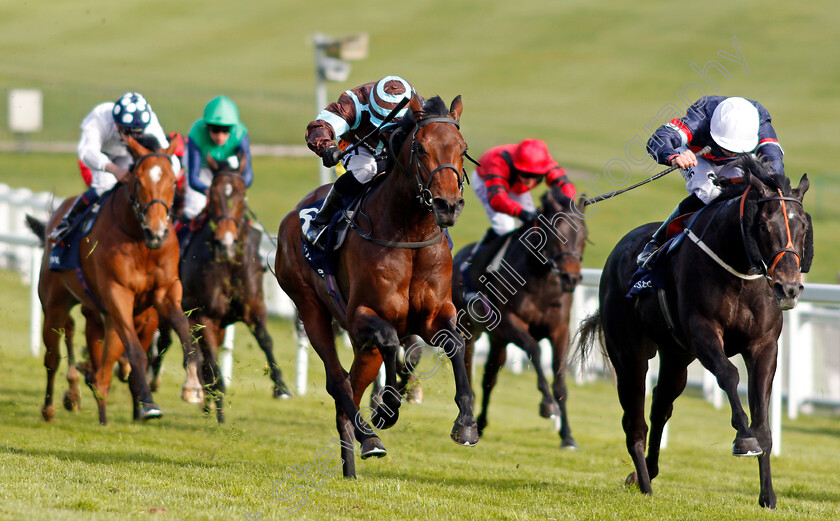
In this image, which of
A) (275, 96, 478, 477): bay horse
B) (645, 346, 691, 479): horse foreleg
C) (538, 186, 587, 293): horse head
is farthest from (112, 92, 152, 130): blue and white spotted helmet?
(645, 346, 691, 479): horse foreleg

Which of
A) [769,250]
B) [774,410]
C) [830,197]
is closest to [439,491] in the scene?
[769,250]

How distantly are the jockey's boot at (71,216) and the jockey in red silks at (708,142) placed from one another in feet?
13.1

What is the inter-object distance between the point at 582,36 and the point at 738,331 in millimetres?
48712

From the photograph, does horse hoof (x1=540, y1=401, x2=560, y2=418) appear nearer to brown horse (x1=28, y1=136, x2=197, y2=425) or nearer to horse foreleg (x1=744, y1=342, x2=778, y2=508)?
brown horse (x1=28, y1=136, x2=197, y2=425)

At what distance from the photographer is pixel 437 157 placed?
193 inches

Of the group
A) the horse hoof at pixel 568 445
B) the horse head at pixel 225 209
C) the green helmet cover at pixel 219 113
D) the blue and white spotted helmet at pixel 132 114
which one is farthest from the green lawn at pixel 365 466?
the green helmet cover at pixel 219 113

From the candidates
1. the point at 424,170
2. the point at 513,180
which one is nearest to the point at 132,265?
the point at 424,170

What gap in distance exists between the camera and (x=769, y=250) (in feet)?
15.9

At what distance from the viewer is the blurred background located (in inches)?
1169

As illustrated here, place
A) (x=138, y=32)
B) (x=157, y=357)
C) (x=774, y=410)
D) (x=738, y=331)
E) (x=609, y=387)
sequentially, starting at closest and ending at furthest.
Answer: (x=738, y=331)
(x=774, y=410)
(x=157, y=357)
(x=609, y=387)
(x=138, y=32)

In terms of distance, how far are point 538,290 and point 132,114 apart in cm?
334

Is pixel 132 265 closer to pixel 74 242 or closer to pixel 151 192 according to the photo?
pixel 151 192

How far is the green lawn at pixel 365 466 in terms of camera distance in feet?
15.9

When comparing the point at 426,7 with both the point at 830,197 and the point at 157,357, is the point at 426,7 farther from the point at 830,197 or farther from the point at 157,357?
the point at 157,357
